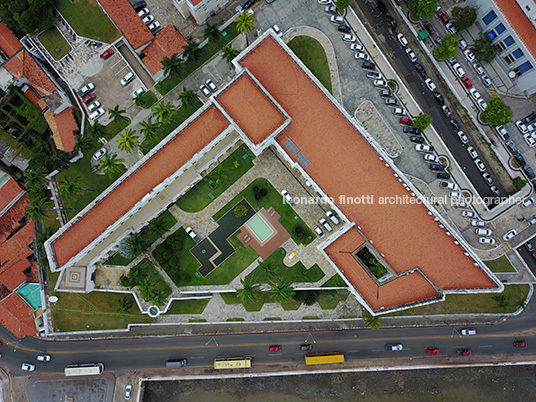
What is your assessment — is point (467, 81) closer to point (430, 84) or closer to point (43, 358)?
point (430, 84)

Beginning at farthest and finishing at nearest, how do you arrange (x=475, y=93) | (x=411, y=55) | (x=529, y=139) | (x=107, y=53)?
(x=529, y=139), (x=411, y=55), (x=475, y=93), (x=107, y=53)

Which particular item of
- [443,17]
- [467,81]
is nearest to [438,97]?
[467,81]

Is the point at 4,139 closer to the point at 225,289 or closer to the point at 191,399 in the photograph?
the point at 225,289

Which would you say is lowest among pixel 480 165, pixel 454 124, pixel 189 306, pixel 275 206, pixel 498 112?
pixel 480 165

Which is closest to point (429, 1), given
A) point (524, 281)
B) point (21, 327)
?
point (524, 281)

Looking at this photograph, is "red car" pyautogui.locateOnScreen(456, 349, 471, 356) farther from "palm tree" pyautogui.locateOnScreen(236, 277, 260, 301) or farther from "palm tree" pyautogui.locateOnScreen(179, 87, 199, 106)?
Result: "palm tree" pyautogui.locateOnScreen(179, 87, 199, 106)
